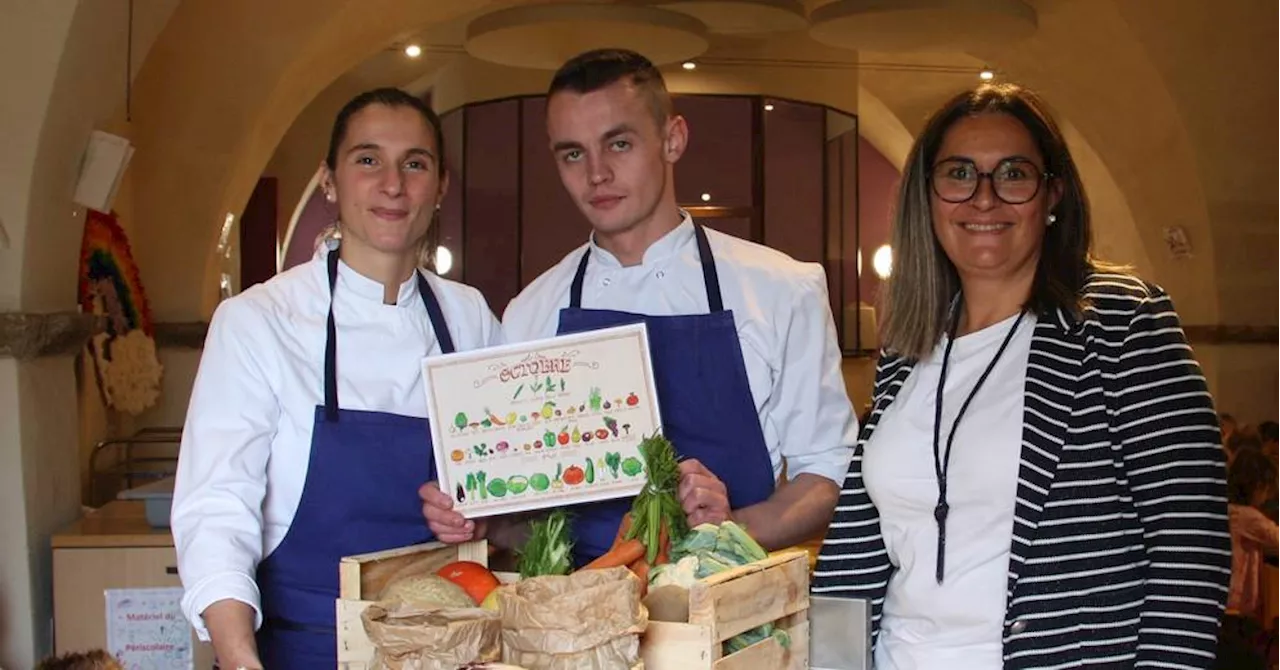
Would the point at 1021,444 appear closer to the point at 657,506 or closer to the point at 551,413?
the point at 657,506

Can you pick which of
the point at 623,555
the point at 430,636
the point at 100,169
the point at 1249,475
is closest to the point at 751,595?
the point at 623,555

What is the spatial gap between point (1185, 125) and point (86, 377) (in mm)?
6288

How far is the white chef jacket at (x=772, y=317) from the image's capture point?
2.78m

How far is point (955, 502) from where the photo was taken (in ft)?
7.30

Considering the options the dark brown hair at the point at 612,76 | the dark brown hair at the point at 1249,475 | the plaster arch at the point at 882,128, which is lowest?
the dark brown hair at the point at 1249,475

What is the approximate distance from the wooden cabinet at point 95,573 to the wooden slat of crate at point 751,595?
10.3 ft

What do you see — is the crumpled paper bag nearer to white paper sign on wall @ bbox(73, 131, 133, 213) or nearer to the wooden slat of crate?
the wooden slat of crate

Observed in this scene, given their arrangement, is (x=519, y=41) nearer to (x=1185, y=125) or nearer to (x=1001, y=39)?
(x=1001, y=39)

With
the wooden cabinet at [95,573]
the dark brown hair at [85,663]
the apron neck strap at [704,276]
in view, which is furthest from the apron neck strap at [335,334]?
the wooden cabinet at [95,573]

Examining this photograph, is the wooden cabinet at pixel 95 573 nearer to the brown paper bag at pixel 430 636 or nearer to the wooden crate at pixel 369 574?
the wooden crate at pixel 369 574

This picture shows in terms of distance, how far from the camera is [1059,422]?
215 centimetres

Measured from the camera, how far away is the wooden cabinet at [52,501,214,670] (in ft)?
15.2

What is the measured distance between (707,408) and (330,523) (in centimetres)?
71

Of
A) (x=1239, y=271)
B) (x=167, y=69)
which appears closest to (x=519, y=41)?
(x=167, y=69)
